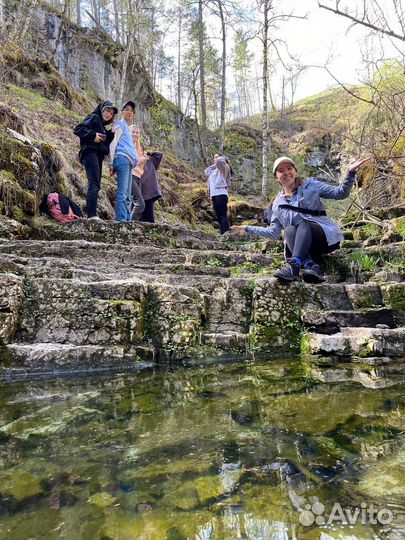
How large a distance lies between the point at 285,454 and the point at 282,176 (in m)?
3.51

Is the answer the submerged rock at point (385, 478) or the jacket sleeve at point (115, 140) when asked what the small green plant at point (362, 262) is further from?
the jacket sleeve at point (115, 140)

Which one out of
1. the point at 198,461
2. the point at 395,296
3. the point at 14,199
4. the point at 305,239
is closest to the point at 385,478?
the point at 198,461

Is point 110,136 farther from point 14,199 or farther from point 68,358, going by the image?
point 68,358

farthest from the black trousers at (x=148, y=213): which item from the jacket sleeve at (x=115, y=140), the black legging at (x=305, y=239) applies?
the black legging at (x=305, y=239)

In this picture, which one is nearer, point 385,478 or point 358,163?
point 385,478

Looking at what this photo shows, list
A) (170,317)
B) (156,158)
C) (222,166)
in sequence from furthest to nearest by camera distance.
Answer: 1. (222,166)
2. (156,158)
3. (170,317)

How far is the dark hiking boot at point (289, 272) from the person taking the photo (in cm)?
395

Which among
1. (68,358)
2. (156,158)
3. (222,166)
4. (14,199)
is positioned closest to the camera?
(68,358)

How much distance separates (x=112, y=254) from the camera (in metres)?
4.96

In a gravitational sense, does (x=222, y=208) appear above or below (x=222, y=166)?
below
